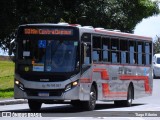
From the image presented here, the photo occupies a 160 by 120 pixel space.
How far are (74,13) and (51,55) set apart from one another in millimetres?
16803

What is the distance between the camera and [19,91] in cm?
2123

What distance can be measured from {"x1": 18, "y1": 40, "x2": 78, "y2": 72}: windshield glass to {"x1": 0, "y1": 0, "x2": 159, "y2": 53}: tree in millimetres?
12608

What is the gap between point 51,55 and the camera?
830 inches

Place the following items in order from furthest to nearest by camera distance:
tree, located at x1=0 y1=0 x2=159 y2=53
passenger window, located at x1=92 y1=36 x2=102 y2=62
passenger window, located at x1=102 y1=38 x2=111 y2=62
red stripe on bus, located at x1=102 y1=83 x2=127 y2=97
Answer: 1. tree, located at x1=0 y1=0 x2=159 y2=53
2. red stripe on bus, located at x1=102 y1=83 x2=127 y2=97
3. passenger window, located at x1=102 y1=38 x2=111 y2=62
4. passenger window, located at x1=92 y1=36 x2=102 y2=62

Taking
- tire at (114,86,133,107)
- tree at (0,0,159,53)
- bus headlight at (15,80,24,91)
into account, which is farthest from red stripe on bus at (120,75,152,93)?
tree at (0,0,159,53)

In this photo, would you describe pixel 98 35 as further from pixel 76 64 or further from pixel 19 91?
pixel 19 91

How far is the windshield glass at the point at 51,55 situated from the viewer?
69.2ft

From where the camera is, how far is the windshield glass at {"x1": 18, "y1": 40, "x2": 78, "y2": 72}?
69.2 ft

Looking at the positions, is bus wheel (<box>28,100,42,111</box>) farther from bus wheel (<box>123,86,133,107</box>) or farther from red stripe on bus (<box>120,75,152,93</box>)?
bus wheel (<box>123,86,133,107</box>)

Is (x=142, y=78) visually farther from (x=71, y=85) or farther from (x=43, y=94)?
(x=43, y=94)

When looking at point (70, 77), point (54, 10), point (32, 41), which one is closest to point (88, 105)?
point (70, 77)

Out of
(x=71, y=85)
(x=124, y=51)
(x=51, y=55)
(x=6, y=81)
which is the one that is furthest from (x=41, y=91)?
(x=6, y=81)

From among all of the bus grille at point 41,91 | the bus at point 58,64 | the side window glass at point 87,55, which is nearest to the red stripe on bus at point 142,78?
the bus at point 58,64

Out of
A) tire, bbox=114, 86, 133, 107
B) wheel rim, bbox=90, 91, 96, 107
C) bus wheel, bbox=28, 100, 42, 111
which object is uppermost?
wheel rim, bbox=90, 91, 96, 107
